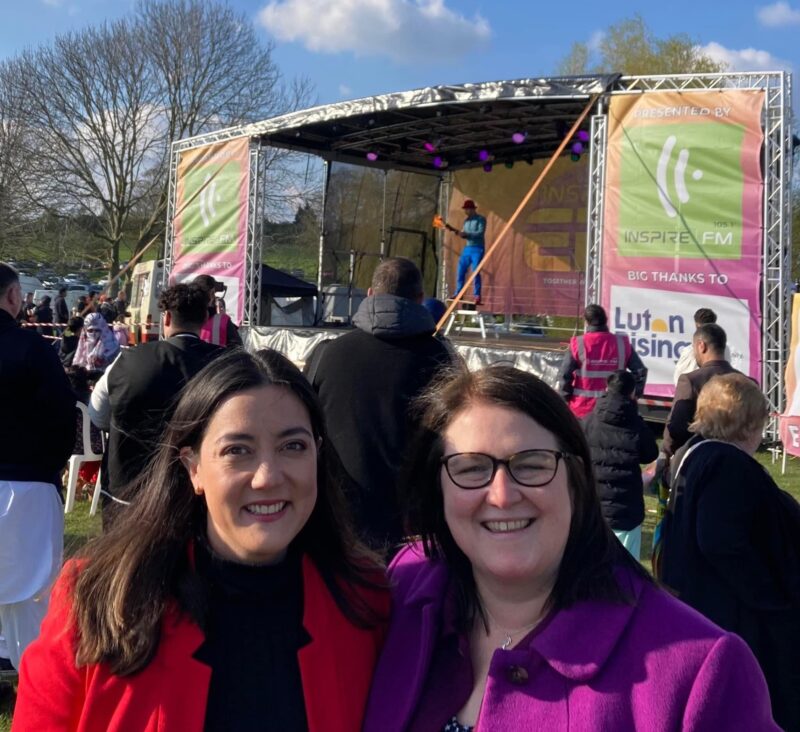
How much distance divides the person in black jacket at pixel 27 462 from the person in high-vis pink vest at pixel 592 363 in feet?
13.6

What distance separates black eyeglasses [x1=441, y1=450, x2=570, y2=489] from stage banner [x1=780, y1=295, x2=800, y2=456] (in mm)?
7260

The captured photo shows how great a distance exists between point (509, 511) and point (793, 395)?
24.4 ft

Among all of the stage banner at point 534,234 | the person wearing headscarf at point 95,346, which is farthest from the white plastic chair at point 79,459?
the stage banner at point 534,234

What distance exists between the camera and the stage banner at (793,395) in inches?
313

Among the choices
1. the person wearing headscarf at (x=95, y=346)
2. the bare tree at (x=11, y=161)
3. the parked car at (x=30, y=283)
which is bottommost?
the person wearing headscarf at (x=95, y=346)

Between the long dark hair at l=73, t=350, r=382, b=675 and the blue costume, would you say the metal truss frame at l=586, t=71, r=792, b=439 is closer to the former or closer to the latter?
the blue costume

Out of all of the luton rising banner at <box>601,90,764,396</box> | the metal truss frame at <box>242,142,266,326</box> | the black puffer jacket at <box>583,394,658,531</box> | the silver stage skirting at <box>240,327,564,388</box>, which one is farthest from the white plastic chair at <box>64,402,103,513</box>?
the metal truss frame at <box>242,142,266,326</box>

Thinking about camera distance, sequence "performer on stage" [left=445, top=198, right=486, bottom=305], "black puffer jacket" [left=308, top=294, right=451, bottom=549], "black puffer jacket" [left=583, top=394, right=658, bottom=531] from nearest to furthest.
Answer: "black puffer jacket" [left=308, top=294, right=451, bottom=549], "black puffer jacket" [left=583, top=394, right=658, bottom=531], "performer on stage" [left=445, top=198, right=486, bottom=305]

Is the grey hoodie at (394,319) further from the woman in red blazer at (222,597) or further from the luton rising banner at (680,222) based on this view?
the luton rising banner at (680,222)

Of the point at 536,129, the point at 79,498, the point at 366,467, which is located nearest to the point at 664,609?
the point at 366,467

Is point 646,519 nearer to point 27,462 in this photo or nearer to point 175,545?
point 27,462

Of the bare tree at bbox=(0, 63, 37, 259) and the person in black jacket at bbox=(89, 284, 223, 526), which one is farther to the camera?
the bare tree at bbox=(0, 63, 37, 259)

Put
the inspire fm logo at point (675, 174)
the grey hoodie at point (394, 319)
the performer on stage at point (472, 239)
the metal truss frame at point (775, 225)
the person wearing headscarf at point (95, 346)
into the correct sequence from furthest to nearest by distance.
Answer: the performer on stage at point (472, 239)
the person wearing headscarf at point (95, 346)
the inspire fm logo at point (675, 174)
the metal truss frame at point (775, 225)
the grey hoodie at point (394, 319)

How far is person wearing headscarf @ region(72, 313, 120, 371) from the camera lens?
365 inches
